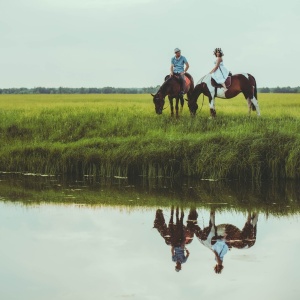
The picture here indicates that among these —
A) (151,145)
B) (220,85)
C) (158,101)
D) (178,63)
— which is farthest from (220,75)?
(151,145)

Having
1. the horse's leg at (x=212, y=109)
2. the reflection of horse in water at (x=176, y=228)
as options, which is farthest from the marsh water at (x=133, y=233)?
the horse's leg at (x=212, y=109)

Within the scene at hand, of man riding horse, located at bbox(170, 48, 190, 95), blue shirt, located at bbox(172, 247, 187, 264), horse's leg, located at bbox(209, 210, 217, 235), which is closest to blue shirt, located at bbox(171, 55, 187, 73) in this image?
man riding horse, located at bbox(170, 48, 190, 95)

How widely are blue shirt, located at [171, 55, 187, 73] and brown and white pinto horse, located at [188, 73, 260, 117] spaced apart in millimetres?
844

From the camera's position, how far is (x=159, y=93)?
822 inches

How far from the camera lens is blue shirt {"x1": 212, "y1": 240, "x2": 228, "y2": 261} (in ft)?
32.5

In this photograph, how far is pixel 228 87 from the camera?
20734 millimetres

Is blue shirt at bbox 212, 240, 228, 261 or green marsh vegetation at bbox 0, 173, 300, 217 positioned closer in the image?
Answer: blue shirt at bbox 212, 240, 228, 261

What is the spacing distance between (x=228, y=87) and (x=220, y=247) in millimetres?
10939

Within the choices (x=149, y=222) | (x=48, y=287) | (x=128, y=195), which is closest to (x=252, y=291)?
(x=48, y=287)

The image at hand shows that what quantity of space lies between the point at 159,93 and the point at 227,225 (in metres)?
9.64

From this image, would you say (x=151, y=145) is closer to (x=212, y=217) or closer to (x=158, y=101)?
(x=158, y=101)

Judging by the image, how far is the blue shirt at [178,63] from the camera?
20125 millimetres

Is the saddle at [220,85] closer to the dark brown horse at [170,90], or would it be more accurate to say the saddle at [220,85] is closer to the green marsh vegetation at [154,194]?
the dark brown horse at [170,90]

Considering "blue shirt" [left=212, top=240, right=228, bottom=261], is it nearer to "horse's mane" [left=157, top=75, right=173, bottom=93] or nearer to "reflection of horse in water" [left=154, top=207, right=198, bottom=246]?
"reflection of horse in water" [left=154, top=207, right=198, bottom=246]
